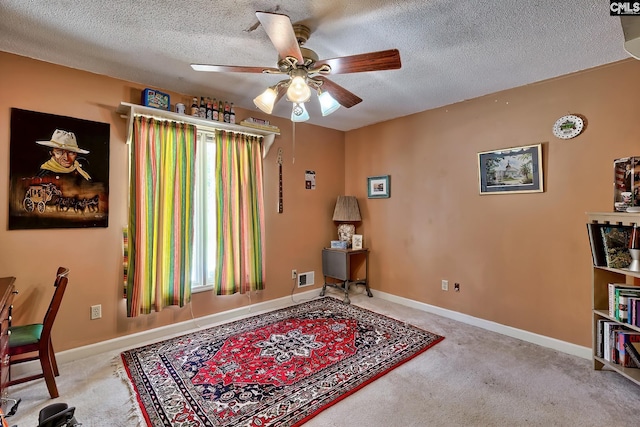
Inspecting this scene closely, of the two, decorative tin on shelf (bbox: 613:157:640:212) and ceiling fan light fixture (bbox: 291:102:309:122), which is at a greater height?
ceiling fan light fixture (bbox: 291:102:309:122)

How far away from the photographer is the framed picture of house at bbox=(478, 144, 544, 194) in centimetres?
281

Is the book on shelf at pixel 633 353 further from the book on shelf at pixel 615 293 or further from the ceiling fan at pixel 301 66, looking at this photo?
the ceiling fan at pixel 301 66

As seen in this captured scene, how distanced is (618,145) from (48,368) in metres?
4.52

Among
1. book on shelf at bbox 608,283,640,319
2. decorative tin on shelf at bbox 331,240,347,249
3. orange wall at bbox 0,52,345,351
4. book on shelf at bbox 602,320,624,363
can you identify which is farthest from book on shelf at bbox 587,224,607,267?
orange wall at bbox 0,52,345,351

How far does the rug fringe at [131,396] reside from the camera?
1.81 metres

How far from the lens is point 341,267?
4125mm

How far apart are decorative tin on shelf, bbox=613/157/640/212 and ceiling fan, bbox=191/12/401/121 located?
1.96 metres

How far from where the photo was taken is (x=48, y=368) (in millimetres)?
1992

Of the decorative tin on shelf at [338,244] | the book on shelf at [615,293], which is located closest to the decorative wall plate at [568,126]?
the book on shelf at [615,293]

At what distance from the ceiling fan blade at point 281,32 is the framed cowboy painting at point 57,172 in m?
2.01

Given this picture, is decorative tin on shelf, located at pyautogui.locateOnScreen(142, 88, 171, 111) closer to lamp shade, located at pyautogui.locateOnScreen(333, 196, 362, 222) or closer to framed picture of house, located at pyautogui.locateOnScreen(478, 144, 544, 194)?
lamp shade, located at pyautogui.locateOnScreen(333, 196, 362, 222)

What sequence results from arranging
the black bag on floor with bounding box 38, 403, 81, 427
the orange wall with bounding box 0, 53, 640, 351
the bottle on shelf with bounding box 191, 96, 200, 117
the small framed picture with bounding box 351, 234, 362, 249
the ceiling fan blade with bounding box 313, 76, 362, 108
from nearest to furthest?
the black bag on floor with bounding box 38, 403, 81, 427
the ceiling fan blade with bounding box 313, 76, 362, 108
the orange wall with bounding box 0, 53, 640, 351
the bottle on shelf with bounding box 191, 96, 200, 117
the small framed picture with bounding box 351, 234, 362, 249

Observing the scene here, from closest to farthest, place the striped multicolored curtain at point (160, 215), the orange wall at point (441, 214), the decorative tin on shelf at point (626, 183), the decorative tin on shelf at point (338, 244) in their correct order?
the decorative tin on shelf at point (626, 183), the orange wall at point (441, 214), the striped multicolored curtain at point (160, 215), the decorative tin on shelf at point (338, 244)

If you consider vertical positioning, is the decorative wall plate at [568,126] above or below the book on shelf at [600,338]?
above
